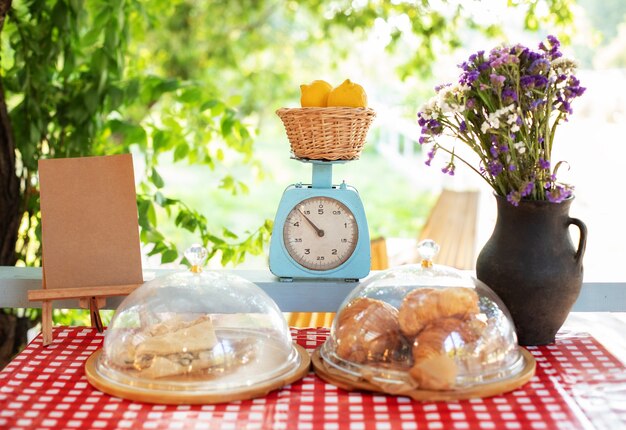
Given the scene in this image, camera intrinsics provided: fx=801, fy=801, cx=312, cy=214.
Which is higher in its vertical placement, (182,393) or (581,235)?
(581,235)

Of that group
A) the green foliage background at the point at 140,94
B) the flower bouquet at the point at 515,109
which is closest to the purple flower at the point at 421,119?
the flower bouquet at the point at 515,109

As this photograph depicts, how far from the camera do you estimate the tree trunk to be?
7.60ft

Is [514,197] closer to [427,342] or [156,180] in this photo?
[427,342]

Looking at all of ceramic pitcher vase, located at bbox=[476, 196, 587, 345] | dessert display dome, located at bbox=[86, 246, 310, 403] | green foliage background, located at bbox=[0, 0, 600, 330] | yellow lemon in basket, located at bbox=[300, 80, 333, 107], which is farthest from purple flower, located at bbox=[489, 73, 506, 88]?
green foliage background, located at bbox=[0, 0, 600, 330]

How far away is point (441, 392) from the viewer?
1.27 m

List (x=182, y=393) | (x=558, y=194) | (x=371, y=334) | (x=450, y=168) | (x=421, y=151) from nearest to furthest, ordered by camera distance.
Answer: (x=182, y=393) < (x=371, y=334) < (x=558, y=194) < (x=450, y=168) < (x=421, y=151)

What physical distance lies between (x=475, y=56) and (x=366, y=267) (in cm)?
49

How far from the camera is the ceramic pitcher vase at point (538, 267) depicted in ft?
5.00

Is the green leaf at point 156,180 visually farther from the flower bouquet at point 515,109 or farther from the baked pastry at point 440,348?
the baked pastry at point 440,348

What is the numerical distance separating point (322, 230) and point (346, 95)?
0.28 metres

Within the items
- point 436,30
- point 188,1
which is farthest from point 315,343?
point 188,1

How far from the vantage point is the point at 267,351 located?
1.41 meters

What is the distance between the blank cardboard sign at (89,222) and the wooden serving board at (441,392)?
53 centimetres

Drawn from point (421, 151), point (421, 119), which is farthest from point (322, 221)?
point (421, 151)
